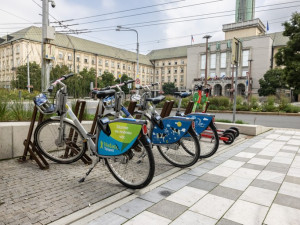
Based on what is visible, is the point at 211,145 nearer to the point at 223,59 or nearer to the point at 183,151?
the point at 183,151

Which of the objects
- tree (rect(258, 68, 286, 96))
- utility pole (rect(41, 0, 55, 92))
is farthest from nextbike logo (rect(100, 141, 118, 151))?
tree (rect(258, 68, 286, 96))

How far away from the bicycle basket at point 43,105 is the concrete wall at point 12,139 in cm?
90

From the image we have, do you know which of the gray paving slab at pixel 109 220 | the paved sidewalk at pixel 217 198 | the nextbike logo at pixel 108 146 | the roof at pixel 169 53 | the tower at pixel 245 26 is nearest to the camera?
the gray paving slab at pixel 109 220

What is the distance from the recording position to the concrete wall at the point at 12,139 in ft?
13.2

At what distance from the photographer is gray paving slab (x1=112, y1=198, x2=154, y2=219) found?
2.34 m

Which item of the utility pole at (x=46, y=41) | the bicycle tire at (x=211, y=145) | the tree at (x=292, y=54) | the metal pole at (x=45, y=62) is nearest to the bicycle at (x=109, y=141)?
the bicycle tire at (x=211, y=145)

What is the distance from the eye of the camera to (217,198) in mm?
2775

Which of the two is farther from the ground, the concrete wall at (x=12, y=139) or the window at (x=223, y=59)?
the window at (x=223, y=59)

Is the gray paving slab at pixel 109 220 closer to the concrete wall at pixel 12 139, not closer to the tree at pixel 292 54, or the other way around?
the concrete wall at pixel 12 139

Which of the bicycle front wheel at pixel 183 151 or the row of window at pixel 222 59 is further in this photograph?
the row of window at pixel 222 59

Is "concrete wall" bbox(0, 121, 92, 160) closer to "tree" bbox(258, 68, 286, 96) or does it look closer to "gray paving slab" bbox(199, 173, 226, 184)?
"gray paving slab" bbox(199, 173, 226, 184)

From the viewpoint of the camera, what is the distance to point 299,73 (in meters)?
19.1

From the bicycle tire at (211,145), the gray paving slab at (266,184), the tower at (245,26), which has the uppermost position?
Answer: the tower at (245,26)

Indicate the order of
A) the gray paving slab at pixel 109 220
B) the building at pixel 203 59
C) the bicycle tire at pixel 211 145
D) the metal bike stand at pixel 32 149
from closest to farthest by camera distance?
the gray paving slab at pixel 109 220 → the metal bike stand at pixel 32 149 → the bicycle tire at pixel 211 145 → the building at pixel 203 59
